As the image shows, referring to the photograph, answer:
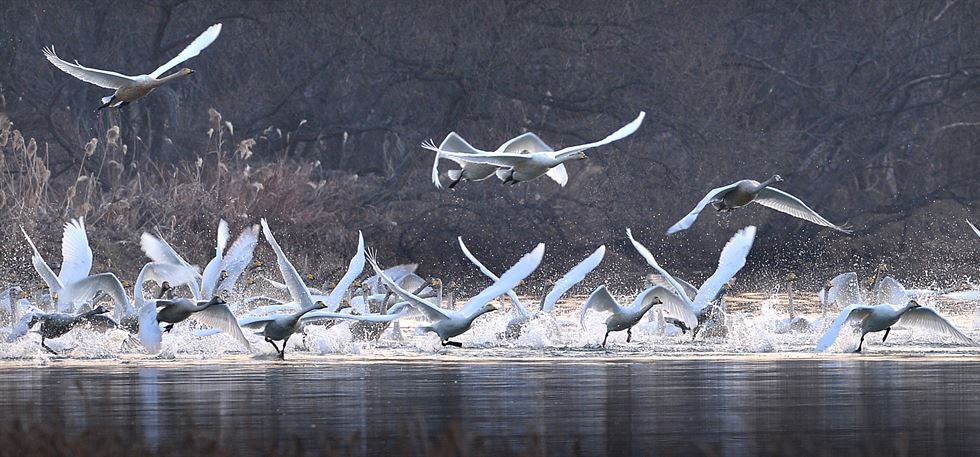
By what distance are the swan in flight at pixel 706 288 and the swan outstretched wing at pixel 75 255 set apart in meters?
4.91

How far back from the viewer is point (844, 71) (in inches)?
1318

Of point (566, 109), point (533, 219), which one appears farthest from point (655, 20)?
point (533, 219)

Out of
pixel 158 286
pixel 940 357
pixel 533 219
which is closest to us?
pixel 940 357

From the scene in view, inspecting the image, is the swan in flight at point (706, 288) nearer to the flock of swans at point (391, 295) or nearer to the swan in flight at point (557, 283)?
the flock of swans at point (391, 295)

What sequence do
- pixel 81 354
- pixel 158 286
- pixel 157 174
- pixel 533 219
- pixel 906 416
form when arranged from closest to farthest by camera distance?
pixel 906 416
pixel 81 354
pixel 158 286
pixel 533 219
pixel 157 174

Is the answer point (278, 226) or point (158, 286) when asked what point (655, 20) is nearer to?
point (278, 226)

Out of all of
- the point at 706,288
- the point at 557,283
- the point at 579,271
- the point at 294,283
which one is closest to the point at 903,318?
the point at 706,288

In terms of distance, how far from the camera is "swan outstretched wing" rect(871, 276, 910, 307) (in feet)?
71.6

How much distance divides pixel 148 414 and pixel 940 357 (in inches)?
308

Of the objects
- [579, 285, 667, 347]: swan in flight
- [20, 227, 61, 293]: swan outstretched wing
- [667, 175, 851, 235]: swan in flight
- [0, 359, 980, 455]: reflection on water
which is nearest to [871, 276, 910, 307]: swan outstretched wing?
[579, 285, 667, 347]: swan in flight

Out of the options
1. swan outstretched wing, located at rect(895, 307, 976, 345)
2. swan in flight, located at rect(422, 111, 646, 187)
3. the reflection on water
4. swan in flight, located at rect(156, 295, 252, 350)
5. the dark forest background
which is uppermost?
the dark forest background

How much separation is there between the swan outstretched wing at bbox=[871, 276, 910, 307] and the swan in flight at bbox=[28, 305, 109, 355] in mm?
8084

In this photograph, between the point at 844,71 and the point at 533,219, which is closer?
the point at 533,219

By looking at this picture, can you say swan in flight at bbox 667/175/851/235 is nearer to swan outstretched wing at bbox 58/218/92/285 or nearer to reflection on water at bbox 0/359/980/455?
reflection on water at bbox 0/359/980/455
